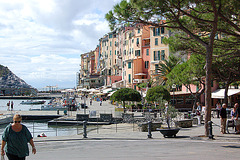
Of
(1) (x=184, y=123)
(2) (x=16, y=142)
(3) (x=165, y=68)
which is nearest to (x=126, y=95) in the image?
(1) (x=184, y=123)

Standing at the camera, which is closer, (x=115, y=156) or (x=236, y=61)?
(x=115, y=156)

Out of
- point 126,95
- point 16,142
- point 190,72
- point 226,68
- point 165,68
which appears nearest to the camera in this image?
point 16,142

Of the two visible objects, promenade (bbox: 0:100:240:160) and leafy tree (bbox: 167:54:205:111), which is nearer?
promenade (bbox: 0:100:240:160)

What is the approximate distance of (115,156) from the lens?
10305 millimetres

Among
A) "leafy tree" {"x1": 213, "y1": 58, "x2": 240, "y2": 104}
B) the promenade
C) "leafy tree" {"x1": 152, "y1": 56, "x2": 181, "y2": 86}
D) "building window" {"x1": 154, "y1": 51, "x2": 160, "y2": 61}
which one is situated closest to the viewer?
the promenade

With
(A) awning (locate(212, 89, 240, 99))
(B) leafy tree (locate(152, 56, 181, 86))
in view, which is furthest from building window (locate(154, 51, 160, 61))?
(A) awning (locate(212, 89, 240, 99))

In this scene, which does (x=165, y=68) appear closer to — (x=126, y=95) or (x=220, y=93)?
(x=220, y=93)

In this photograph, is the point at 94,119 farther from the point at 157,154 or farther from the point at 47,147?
the point at 157,154

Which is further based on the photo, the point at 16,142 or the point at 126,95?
the point at 126,95

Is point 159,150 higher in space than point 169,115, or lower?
lower

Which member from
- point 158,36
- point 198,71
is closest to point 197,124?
point 198,71

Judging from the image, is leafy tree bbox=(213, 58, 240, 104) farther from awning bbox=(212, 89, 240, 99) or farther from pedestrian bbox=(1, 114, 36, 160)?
pedestrian bbox=(1, 114, 36, 160)

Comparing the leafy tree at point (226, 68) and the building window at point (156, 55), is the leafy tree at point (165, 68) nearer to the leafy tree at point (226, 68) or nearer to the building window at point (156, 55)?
the building window at point (156, 55)

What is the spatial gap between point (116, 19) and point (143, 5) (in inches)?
85.1
